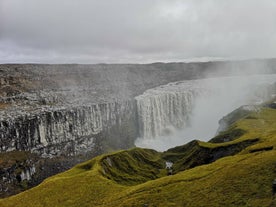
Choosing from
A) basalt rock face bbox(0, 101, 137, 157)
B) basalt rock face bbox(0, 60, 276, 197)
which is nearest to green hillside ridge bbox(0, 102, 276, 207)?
basalt rock face bbox(0, 60, 276, 197)

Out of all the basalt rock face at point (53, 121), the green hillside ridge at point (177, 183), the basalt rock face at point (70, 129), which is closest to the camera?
the green hillside ridge at point (177, 183)

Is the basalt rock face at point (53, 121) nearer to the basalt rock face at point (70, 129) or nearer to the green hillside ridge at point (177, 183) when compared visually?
the basalt rock face at point (70, 129)

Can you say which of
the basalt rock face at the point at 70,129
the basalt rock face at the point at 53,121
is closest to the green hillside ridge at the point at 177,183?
the basalt rock face at the point at 53,121

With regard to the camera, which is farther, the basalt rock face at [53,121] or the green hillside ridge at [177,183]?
the basalt rock face at [53,121]

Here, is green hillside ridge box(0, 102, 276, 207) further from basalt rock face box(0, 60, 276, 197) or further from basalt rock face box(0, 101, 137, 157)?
basalt rock face box(0, 101, 137, 157)

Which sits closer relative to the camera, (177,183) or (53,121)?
(177,183)

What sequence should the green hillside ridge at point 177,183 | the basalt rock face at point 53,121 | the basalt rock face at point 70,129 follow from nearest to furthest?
the green hillside ridge at point 177,183, the basalt rock face at point 53,121, the basalt rock face at point 70,129

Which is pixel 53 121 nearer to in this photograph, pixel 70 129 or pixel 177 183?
pixel 70 129

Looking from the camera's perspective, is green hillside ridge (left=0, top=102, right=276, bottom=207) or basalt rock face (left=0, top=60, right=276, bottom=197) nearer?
green hillside ridge (left=0, top=102, right=276, bottom=207)

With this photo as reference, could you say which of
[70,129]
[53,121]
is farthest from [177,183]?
[70,129]
